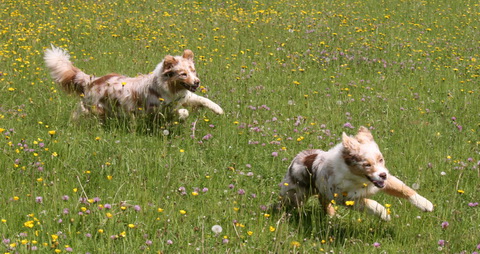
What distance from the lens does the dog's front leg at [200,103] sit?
802cm

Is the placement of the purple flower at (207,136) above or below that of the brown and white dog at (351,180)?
below

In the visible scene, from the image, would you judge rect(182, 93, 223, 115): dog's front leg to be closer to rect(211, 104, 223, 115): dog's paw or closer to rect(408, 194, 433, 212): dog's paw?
rect(211, 104, 223, 115): dog's paw

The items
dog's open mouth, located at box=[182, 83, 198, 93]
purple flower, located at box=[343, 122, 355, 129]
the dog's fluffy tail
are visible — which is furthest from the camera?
the dog's fluffy tail

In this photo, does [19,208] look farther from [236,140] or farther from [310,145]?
[310,145]

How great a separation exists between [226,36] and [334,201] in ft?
27.2

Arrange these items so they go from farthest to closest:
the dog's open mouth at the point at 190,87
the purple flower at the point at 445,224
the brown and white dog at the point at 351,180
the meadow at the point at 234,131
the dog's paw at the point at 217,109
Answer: the dog's paw at the point at 217,109
the dog's open mouth at the point at 190,87
the brown and white dog at the point at 351,180
the purple flower at the point at 445,224
the meadow at the point at 234,131

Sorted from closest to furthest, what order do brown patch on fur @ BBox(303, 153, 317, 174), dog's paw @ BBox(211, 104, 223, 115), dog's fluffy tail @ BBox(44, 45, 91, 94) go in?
1. brown patch on fur @ BBox(303, 153, 317, 174)
2. dog's paw @ BBox(211, 104, 223, 115)
3. dog's fluffy tail @ BBox(44, 45, 91, 94)

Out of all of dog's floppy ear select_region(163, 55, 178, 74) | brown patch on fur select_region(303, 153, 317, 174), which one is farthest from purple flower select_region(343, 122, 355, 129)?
dog's floppy ear select_region(163, 55, 178, 74)

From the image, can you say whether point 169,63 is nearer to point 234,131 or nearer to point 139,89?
point 139,89

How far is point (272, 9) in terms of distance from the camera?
1627 centimetres

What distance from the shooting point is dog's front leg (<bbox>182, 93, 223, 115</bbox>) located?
8.02 metres

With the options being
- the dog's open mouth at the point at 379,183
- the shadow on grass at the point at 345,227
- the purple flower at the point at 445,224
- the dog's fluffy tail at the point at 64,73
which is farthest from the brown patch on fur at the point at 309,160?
the dog's fluffy tail at the point at 64,73

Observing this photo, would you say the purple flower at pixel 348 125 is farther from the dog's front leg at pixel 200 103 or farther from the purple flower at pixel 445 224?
the purple flower at pixel 445 224

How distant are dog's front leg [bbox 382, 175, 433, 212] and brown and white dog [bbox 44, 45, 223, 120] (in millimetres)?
3209
